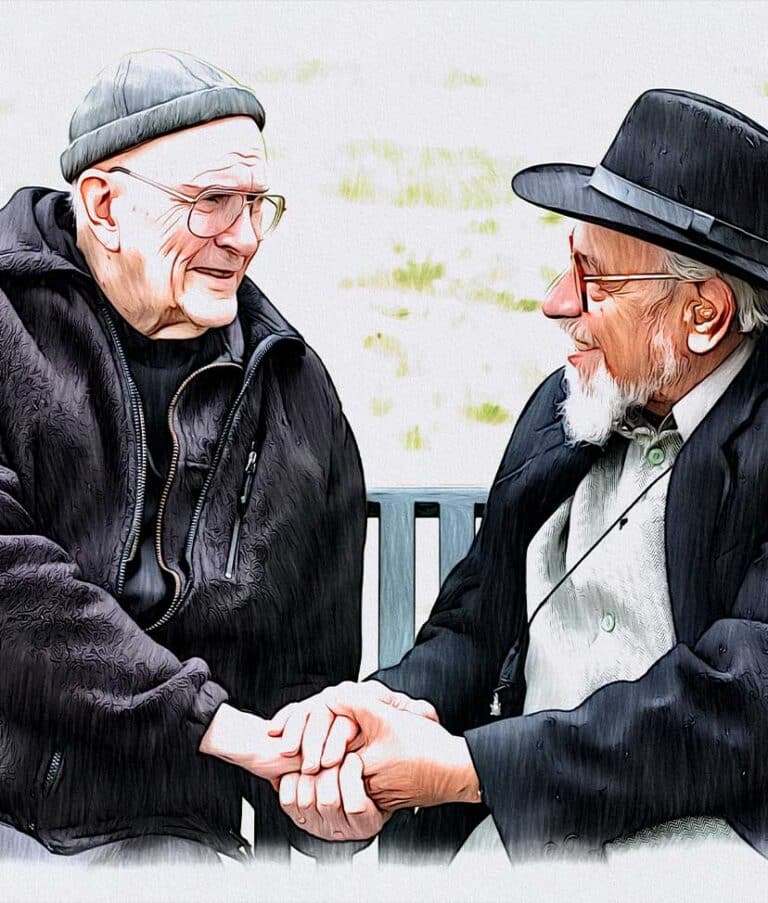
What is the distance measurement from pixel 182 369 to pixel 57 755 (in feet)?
2.56

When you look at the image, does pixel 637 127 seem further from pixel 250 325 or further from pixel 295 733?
pixel 295 733

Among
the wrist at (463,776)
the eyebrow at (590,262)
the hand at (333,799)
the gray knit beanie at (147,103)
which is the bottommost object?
the hand at (333,799)

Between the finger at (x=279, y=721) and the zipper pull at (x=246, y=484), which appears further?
the zipper pull at (x=246, y=484)

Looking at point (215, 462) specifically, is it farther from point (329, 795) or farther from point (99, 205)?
point (329, 795)

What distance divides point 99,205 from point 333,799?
3.99ft

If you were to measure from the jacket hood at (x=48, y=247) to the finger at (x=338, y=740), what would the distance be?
76cm

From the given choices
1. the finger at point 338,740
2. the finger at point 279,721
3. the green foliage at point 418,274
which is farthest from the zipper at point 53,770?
the green foliage at point 418,274

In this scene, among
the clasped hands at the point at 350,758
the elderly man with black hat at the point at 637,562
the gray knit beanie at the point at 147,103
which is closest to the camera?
the elderly man with black hat at the point at 637,562

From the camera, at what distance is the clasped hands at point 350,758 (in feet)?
10.3

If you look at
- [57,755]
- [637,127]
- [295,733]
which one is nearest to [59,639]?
[57,755]

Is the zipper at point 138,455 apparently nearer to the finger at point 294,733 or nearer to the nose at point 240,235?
the nose at point 240,235

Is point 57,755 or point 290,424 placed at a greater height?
point 290,424

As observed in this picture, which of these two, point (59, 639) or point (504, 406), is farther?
point (504, 406)

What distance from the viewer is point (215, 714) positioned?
3168 mm
